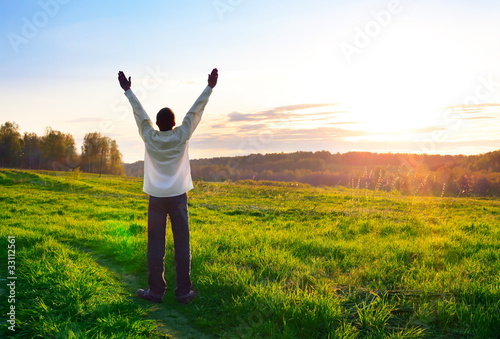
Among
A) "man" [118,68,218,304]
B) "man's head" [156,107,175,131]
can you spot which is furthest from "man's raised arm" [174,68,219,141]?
"man's head" [156,107,175,131]

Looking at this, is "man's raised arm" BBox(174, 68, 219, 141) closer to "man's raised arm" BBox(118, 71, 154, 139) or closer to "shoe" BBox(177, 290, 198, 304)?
"man's raised arm" BBox(118, 71, 154, 139)

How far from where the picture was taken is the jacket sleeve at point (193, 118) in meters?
4.65

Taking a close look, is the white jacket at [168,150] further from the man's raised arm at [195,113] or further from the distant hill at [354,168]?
the distant hill at [354,168]

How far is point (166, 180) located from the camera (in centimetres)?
469

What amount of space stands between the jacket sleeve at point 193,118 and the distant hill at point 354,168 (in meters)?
29.3

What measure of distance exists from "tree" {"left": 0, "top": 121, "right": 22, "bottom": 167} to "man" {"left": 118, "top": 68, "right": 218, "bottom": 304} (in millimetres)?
89225

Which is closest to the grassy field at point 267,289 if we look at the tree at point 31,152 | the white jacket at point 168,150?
the white jacket at point 168,150

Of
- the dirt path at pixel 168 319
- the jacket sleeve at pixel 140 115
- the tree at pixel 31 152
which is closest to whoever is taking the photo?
the dirt path at pixel 168 319

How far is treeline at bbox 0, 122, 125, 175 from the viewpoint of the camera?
7750cm

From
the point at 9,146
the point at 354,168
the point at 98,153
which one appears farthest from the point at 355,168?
the point at 9,146

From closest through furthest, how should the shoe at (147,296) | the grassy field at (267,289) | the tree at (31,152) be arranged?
the grassy field at (267,289) < the shoe at (147,296) < the tree at (31,152)

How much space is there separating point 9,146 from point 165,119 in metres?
92.5

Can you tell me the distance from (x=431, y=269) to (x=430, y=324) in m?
2.00

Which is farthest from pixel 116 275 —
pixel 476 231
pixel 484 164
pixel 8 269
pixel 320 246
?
pixel 484 164
